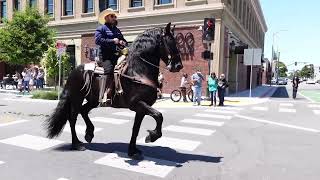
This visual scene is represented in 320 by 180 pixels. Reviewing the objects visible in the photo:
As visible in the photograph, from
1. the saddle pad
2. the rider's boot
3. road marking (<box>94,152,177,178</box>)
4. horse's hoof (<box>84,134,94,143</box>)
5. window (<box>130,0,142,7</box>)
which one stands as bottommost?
road marking (<box>94,152,177,178</box>)

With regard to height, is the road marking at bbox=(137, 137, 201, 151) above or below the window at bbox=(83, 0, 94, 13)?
below

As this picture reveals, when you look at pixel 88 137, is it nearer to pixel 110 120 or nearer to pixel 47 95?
pixel 110 120

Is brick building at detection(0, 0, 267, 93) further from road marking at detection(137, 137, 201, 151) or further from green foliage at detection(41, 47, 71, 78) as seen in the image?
road marking at detection(137, 137, 201, 151)

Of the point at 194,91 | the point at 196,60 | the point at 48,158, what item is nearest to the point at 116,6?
the point at 196,60

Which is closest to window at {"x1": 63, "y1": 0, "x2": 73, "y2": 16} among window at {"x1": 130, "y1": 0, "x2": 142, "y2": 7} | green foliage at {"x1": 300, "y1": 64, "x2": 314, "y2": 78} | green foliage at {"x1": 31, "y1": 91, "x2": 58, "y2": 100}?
window at {"x1": 130, "y1": 0, "x2": 142, "y2": 7}

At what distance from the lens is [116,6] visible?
31312 millimetres

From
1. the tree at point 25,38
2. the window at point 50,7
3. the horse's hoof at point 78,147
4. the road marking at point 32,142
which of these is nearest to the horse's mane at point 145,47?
the horse's hoof at point 78,147

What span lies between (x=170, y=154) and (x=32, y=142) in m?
2.92

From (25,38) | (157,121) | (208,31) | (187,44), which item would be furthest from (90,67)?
(25,38)

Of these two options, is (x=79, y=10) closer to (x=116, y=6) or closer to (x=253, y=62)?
(x=116, y=6)

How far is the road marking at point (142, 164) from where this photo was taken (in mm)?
6188

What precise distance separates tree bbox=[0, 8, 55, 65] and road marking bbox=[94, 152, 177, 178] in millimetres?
22741

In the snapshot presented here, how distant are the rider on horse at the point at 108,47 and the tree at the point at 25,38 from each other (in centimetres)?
2194

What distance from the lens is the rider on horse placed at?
718 cm
